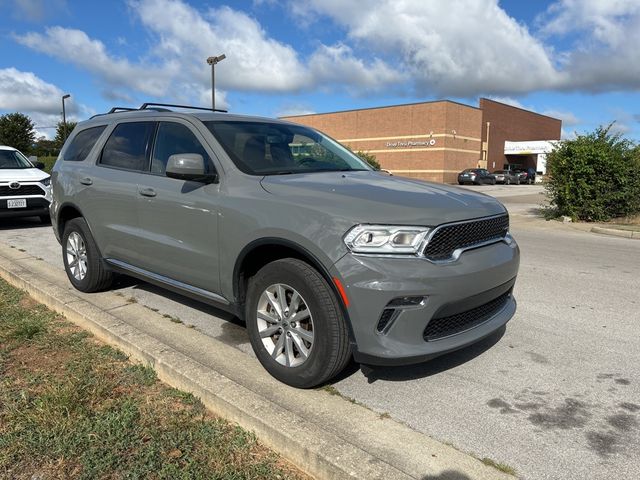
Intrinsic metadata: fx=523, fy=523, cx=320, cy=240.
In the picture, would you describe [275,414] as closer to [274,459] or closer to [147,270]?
[274,459]

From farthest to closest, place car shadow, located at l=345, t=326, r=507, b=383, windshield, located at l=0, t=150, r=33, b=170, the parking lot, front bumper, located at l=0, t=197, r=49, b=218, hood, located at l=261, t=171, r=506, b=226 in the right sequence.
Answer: windshield, located at l=0, t=150, r=33, b=170 < front bumper, located at l=0, t=197, r=49, b=218 < car shadow, located at l=345, t=326, r=507, b=383 < hood, located at l=261, t=171, r=506, b=226 < the parking lot

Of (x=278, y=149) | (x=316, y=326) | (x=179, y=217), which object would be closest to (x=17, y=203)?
(x=179, y=217)

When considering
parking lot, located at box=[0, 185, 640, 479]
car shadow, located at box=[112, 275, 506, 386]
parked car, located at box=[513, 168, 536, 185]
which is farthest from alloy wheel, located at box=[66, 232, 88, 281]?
parked car, located at box=[513, 168, 536, 185]

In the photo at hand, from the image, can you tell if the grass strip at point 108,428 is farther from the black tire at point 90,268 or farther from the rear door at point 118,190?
the black tire at point 90,268

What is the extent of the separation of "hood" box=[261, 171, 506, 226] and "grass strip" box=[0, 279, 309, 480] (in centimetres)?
134

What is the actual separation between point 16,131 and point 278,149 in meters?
68.7

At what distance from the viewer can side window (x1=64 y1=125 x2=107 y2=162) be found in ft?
17.7

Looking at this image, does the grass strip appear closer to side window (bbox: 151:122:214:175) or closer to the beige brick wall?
side window (bbox: 151:122:214:175)

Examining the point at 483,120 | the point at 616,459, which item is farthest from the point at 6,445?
the point at 483,120

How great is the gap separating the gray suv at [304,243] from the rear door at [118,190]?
20 mm

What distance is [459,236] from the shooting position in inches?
122

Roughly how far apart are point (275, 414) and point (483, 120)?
55.9 metres

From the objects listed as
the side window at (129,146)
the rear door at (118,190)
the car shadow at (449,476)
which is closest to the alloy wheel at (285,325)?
the car shadow at (449,476)

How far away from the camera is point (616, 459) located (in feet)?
8.52
